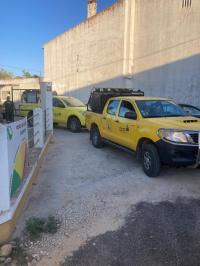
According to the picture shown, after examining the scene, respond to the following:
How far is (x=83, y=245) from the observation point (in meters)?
3.79

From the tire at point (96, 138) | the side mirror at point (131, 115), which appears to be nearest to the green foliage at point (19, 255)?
the side mirror at point (131, 115)

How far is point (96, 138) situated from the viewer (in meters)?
9.66

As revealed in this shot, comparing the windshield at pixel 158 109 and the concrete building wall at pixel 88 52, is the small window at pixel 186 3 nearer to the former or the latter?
the concrete building wall at pixel 88 52

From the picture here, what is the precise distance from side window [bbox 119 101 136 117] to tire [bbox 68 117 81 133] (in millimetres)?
5532

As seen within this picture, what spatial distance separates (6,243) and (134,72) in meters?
16.4

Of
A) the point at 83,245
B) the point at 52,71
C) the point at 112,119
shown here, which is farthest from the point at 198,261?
the point at 52,71

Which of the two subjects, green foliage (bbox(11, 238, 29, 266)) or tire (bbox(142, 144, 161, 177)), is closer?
green foliage (bbox(11, 238, 29, 266))

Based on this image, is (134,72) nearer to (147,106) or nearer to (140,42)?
(140,42)

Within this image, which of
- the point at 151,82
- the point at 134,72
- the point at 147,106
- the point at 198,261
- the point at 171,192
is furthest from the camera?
the point at 134,72

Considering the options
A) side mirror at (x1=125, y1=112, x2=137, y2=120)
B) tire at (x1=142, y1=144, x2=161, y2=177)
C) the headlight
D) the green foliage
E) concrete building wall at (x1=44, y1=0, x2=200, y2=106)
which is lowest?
the green foliage

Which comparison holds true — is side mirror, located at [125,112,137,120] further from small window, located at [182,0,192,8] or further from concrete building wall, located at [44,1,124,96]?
concrete building wall, located at [44,1,124,96]

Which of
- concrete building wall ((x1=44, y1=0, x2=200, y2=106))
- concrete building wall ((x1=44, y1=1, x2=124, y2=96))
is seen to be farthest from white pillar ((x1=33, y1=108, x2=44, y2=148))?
concrete building wall ((x1=44, y1=1, x2=124, y2=96))

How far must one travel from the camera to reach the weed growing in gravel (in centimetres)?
404

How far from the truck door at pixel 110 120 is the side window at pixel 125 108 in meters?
0.24
